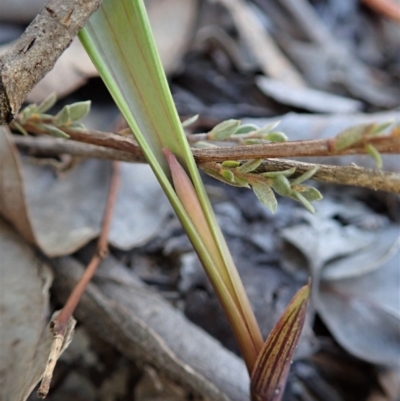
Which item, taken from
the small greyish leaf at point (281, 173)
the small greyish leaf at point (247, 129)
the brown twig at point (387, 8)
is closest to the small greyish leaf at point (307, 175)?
the small greyish leaf at point (281, 173)

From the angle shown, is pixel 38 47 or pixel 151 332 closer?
pixel 38 47

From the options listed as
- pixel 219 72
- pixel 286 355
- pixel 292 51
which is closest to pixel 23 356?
pixel 286 355

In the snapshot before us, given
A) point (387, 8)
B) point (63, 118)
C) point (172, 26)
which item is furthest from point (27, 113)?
point (387, 8)

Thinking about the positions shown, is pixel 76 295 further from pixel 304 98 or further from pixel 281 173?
pixel 304 98

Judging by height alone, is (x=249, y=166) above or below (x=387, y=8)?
above

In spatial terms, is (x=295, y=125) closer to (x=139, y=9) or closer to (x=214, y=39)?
(x=214, y=39)

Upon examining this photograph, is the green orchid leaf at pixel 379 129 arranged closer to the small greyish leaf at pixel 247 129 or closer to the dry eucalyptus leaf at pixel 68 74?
the small greyish leaf at pixel 247 129
